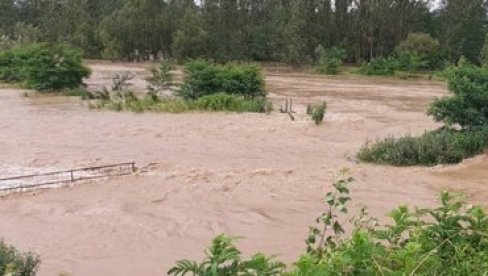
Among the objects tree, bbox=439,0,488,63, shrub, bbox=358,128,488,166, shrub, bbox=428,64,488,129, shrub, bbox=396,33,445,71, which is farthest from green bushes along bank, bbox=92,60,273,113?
tree, bbox=439,0,488,63

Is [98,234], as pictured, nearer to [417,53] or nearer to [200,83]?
[200,83]

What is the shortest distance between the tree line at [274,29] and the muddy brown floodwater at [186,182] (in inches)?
1413

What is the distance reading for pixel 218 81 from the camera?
29375mm

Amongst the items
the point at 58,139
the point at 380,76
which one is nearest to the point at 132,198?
the point at 58,139

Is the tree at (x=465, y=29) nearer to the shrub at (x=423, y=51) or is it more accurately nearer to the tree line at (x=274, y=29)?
the tree line at (x=274, y=29)

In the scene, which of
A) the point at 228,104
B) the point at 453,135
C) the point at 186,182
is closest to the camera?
the point at 186,182

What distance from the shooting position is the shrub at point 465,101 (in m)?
16.6

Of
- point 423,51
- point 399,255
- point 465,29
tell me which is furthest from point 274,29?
point 399,255

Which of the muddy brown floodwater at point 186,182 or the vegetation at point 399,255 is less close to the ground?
the vegetation at point 399,255

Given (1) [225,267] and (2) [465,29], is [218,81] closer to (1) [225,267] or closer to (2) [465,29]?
(1) [225,267]

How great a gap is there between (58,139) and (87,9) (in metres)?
65.5

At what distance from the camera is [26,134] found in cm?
2039

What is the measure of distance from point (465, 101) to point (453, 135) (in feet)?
3.62

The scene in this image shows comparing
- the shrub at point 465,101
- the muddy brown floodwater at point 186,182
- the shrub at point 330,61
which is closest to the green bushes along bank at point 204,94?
the muddy brown floodwater at point 186,182
